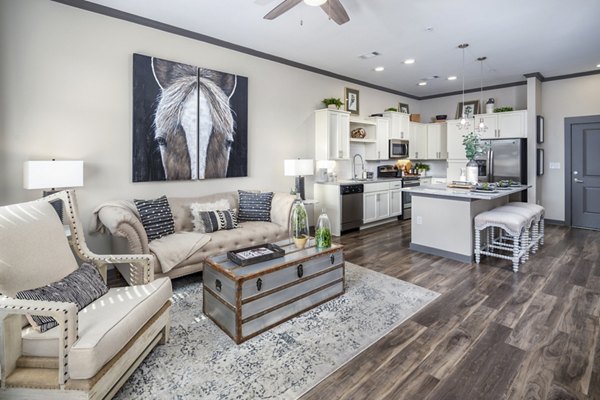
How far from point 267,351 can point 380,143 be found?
18.2 ft

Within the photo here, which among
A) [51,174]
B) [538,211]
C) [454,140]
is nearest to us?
[51,174]

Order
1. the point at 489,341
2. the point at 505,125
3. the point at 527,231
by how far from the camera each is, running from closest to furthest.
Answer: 1. the point at 489,341
2. the point at 527,231
3. the point at 505,125

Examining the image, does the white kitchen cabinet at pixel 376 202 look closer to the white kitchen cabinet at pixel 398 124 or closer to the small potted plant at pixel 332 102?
the white kitchen cabinet at pixel 398 124

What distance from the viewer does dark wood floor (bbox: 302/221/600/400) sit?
1.87m

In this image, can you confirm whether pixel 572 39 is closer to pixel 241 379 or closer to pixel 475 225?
pixel 475 225

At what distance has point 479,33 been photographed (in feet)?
14.1

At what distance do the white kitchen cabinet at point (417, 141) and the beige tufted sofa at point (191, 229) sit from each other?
4476 mm

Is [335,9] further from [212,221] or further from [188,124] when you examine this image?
[212,221]

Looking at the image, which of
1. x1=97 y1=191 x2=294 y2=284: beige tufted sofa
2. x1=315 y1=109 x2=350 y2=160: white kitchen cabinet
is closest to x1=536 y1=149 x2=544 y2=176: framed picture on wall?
x1=315 y1=109 x2=350 y2=160: white kitchen cabinet

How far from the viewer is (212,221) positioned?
12.5ft

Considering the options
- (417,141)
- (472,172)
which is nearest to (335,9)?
(472,172)

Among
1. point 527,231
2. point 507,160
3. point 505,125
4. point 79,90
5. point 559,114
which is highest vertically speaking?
point 559,114

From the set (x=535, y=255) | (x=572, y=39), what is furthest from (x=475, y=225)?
(x=572, y=39)

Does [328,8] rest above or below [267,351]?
above
